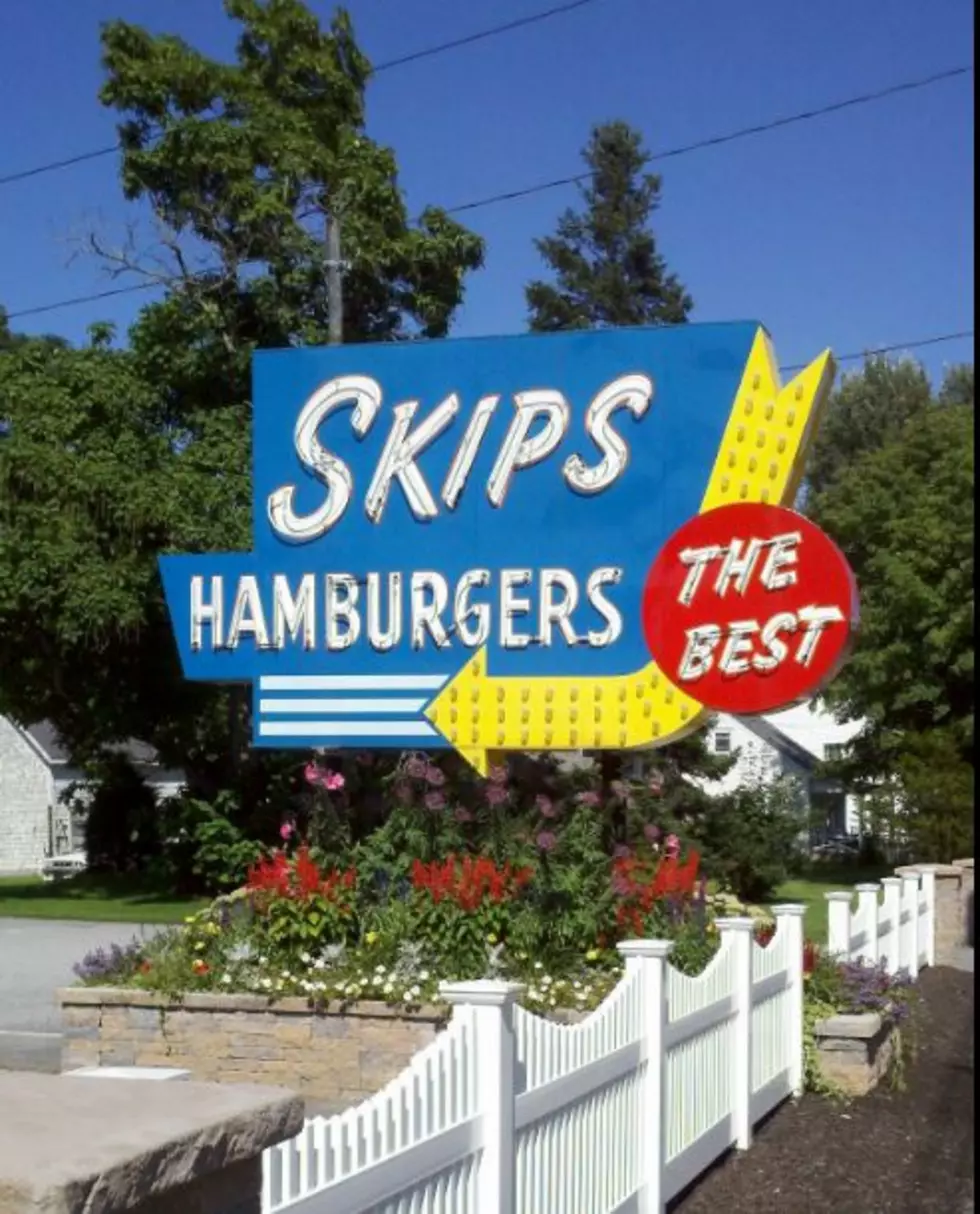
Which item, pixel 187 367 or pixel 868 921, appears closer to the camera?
pixel 868 921

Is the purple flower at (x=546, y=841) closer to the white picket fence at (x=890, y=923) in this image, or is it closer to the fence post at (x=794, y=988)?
the fence post at (x=794, y=988)

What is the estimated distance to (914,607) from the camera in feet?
140

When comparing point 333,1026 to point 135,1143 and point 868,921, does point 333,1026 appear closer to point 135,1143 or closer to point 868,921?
point 868,921

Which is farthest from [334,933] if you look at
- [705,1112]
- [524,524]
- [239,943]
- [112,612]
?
[112,612]

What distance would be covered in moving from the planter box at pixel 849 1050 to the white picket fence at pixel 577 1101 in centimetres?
24

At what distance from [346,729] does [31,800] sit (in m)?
53.0

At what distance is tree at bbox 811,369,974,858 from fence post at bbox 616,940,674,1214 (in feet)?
98.8

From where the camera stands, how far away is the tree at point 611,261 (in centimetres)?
6531

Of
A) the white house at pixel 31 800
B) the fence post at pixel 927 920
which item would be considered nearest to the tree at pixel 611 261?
the white house at pixel 31 800

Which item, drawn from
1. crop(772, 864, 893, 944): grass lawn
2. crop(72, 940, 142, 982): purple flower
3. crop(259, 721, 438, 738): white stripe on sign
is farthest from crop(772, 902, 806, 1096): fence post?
crop(772, 864, 893, 944): grass lawn

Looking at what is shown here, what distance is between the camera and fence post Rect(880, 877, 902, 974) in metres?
17.3

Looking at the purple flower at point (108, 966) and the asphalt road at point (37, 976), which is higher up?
the purple flower at point (108, 966)

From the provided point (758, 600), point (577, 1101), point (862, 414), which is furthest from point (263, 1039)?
point (862, 414)

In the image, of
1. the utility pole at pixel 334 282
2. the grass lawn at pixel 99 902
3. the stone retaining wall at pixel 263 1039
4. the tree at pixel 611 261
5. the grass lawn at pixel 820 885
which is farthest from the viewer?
the tree at pixel 611 261
